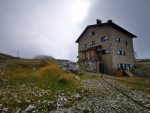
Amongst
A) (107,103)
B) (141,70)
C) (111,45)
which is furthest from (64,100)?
(141,70)

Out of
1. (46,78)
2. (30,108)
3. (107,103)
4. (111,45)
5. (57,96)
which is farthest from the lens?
(111,45)

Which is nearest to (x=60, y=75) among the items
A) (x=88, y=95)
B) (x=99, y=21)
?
(x=88, y=95)

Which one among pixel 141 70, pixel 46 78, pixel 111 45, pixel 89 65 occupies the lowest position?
pixel 46 78

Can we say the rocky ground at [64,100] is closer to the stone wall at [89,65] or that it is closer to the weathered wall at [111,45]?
the stone wall at [89,65]


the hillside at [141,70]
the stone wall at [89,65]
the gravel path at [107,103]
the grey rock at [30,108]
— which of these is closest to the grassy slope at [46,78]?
the gravel path at [107,103]

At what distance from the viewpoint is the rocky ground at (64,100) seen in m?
14.7

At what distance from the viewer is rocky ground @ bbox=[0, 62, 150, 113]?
14.7 meters

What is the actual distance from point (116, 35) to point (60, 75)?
1002 inches

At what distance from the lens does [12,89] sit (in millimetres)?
18375

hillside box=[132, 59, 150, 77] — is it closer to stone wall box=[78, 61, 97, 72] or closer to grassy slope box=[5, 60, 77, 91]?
stone wall box=[78, 61, 97, 72]

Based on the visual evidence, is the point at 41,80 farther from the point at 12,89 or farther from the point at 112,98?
the point at 112,98

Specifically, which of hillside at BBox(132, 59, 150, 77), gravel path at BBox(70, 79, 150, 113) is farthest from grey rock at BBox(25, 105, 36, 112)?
hillside at BBox(132, 59, 150, 77)

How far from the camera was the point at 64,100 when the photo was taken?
1653cm

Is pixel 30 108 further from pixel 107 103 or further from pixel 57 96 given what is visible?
pixel 107 103
